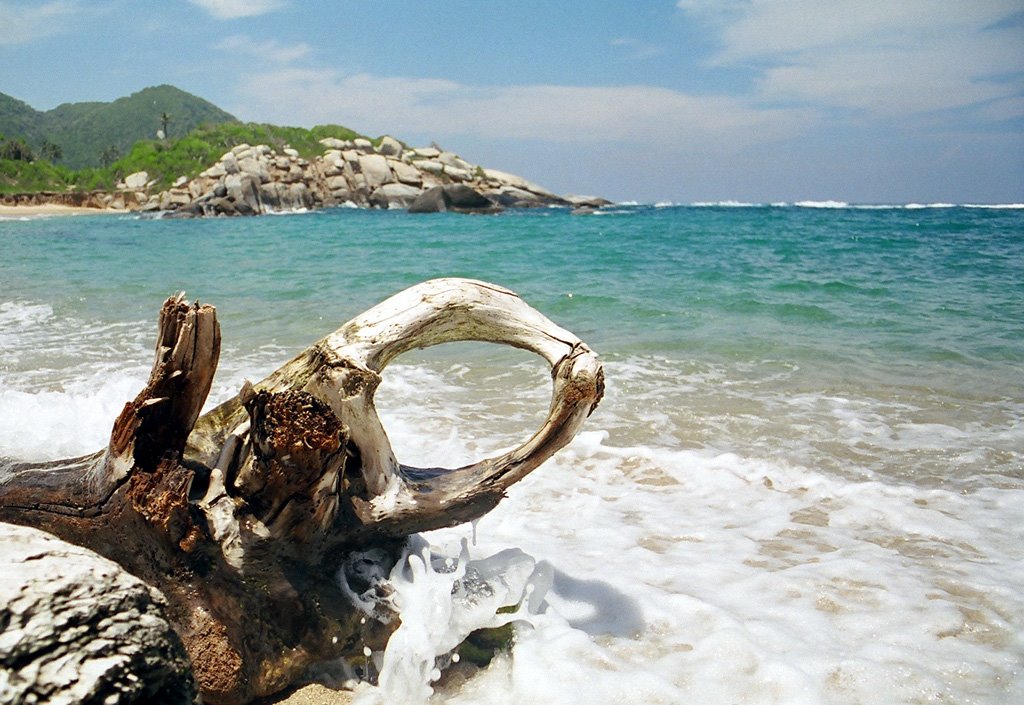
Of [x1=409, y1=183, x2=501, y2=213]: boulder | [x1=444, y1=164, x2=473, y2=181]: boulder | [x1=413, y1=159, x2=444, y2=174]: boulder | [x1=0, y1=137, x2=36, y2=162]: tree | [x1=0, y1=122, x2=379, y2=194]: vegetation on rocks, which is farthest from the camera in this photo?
[x1=0, y1=137, x2=36, y2=162]: tree

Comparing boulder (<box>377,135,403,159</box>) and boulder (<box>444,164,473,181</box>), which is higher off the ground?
boulder (<box>377,135,403,159</box>)

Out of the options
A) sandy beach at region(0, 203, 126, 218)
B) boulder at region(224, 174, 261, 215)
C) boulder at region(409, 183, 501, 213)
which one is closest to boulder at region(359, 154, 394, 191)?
boulder at region(409, 183, 501, 213)

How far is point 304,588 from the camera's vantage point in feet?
8.96

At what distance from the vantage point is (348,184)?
70188mm

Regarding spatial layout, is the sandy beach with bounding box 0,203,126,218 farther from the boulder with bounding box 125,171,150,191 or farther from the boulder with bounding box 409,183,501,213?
the boulder with bounding box 409,183,501,213

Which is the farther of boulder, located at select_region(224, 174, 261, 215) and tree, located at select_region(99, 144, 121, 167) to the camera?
tree, located at select_region(99, 144, 121, 167)

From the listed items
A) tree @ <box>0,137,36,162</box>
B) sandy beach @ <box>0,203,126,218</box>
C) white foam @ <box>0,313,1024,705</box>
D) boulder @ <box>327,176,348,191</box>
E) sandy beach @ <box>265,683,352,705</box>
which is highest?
tree @ <box>0,137,36,162</box>

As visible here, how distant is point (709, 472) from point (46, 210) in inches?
3131

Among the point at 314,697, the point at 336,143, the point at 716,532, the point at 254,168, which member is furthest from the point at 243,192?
the point at 314,697

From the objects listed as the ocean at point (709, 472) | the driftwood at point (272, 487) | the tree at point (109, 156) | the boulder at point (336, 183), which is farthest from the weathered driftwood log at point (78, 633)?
the tree at point (109, 156)

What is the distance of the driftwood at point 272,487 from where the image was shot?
98.1 inches

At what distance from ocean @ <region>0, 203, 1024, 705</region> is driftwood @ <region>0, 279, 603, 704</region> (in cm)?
30

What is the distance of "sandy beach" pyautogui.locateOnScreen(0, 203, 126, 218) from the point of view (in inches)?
2504

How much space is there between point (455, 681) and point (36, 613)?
1496 millimetres
